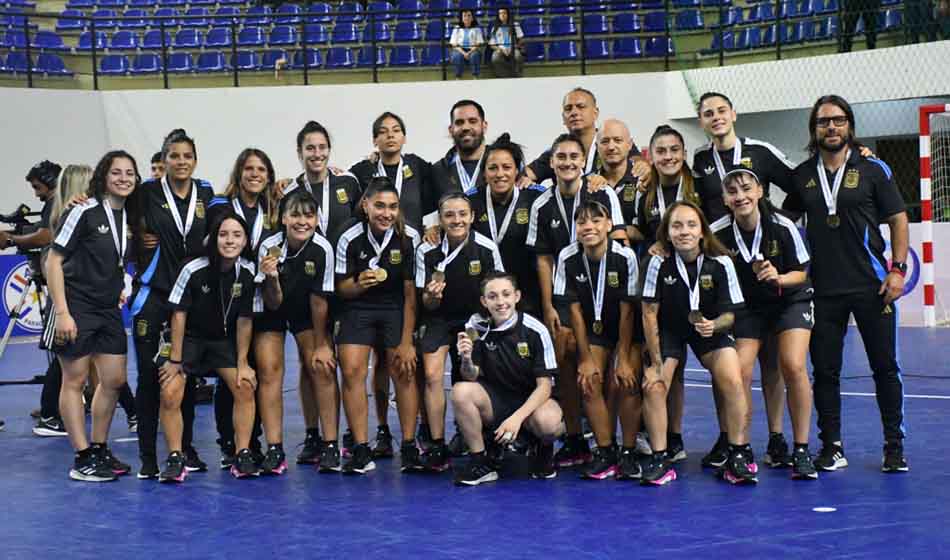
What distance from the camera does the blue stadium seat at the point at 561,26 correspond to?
1652cm

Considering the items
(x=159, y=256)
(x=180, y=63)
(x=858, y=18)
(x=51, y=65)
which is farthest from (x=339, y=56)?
(x=159, y=256)

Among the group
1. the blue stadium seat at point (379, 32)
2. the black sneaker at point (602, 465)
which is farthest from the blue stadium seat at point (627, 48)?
the black sneaker at point (602, 465)

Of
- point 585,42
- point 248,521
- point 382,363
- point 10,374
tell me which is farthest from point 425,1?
point 248,521

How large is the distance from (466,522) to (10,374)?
22.9ft

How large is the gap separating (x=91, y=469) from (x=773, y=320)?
11.7 ft

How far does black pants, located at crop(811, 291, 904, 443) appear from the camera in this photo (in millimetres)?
6250

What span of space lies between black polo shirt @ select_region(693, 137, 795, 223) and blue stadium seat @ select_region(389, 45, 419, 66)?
10496 millimetres

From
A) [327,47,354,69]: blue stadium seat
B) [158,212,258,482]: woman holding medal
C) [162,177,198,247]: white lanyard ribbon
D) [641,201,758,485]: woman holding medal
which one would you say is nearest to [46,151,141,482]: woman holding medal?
[162,177,198,247]: white lanyard ribbon

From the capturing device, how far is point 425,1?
57.7 ft

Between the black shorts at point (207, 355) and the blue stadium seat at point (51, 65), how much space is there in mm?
10749

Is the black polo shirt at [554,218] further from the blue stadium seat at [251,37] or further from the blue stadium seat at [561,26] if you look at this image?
the blue stadium seat at [251,37]

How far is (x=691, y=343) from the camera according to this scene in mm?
6219

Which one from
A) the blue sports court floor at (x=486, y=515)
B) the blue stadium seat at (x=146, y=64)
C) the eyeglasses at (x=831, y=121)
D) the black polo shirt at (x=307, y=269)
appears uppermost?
the blue stadium seat at (x=146, y=64)

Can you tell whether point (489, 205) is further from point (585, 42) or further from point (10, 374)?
point (585, 42)
